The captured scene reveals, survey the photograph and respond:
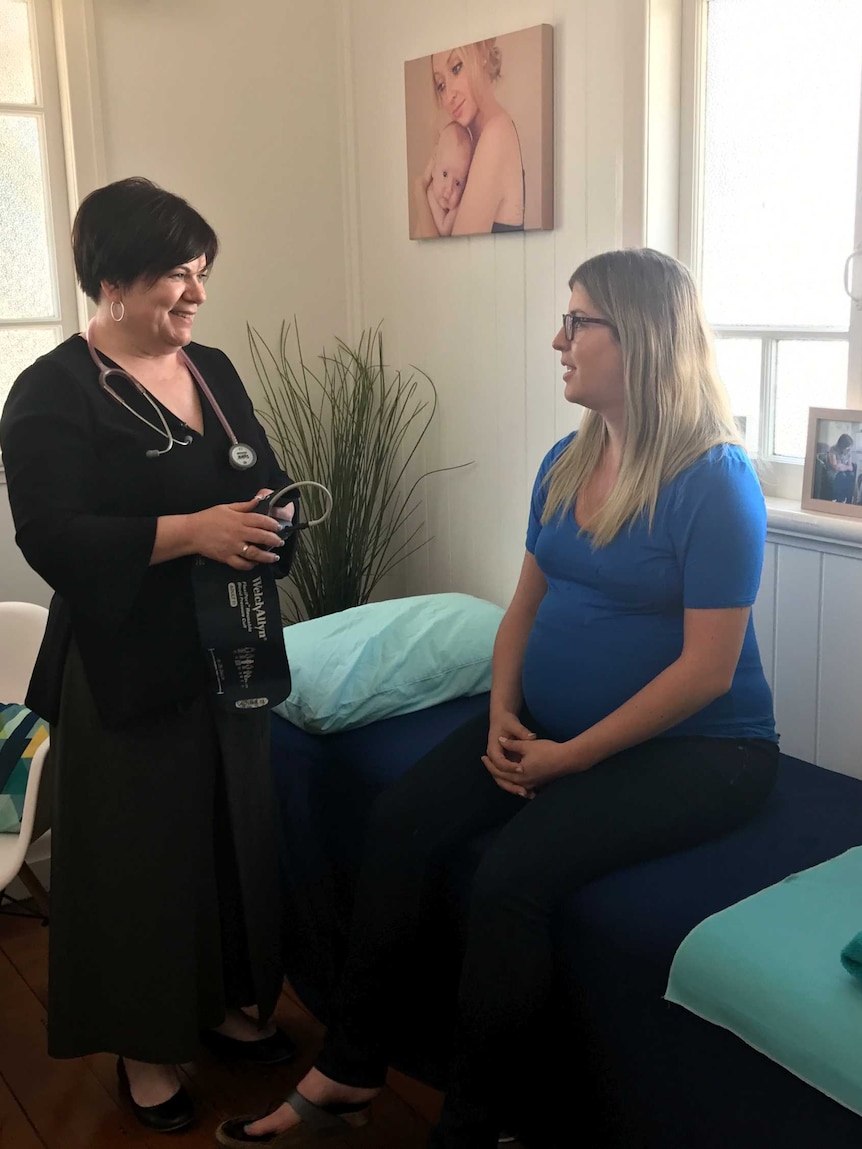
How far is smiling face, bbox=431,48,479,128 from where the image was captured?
261 centimetres

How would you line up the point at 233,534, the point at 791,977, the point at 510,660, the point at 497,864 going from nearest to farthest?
the point at 791,977
the point at 497,864
the point at 233,534
the point at 510,660

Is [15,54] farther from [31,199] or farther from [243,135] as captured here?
[243,135]

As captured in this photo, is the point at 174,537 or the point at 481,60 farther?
the point at 481,60

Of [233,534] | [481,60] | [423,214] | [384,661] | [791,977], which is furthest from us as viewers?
[423,214]

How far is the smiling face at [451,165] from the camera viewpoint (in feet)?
8.69

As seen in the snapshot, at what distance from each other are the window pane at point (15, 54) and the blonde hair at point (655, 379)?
61.0 inches

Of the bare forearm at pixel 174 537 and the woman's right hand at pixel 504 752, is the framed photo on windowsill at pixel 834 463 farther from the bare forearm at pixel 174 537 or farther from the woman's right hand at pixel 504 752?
the bare forearm at pixel 174 537

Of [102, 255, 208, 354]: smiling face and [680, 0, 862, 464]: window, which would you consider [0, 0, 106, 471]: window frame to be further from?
[680, 0, 862, 464]: window

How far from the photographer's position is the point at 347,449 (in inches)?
115

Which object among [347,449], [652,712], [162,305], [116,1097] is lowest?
[116,1097]

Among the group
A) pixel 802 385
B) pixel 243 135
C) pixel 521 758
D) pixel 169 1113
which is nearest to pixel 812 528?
pixel 802 385

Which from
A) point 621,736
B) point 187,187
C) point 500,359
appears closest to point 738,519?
point 621,736

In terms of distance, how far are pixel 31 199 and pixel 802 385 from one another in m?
1.75

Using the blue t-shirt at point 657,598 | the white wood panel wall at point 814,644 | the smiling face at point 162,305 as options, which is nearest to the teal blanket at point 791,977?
the blue t-shirt at point 657,598
